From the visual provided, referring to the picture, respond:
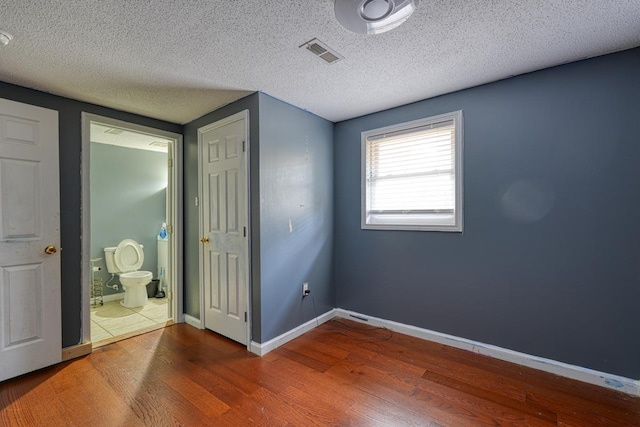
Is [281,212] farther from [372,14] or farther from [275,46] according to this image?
[372,14]

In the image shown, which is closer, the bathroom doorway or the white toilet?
the bathroom doorway

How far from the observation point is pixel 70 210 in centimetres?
254

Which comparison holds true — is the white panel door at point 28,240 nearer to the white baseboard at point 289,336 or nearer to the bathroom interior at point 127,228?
the bathroom interior at point 127,228

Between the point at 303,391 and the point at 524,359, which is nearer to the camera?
the point at 303,391

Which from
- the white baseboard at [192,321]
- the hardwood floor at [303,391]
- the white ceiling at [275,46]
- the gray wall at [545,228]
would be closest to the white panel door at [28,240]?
the hardwood floor at [303,391]

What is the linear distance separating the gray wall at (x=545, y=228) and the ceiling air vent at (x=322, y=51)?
1174 millimetres

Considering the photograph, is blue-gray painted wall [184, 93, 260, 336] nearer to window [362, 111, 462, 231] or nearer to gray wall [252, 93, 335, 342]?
gray wall [252, 93, 335, 342]

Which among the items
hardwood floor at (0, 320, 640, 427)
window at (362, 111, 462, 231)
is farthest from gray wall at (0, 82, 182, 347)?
window at (362, 111, 462, 231)

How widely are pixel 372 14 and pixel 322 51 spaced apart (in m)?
0.47

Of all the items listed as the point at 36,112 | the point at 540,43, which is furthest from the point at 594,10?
the point at 36,112

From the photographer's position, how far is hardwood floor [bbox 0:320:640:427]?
5.66ft

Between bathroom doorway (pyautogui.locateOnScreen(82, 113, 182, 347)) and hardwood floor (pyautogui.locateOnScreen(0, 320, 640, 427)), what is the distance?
2.63 ft

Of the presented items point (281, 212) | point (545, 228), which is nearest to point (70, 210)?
point (281, 212)

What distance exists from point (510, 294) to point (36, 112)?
13.4ft
